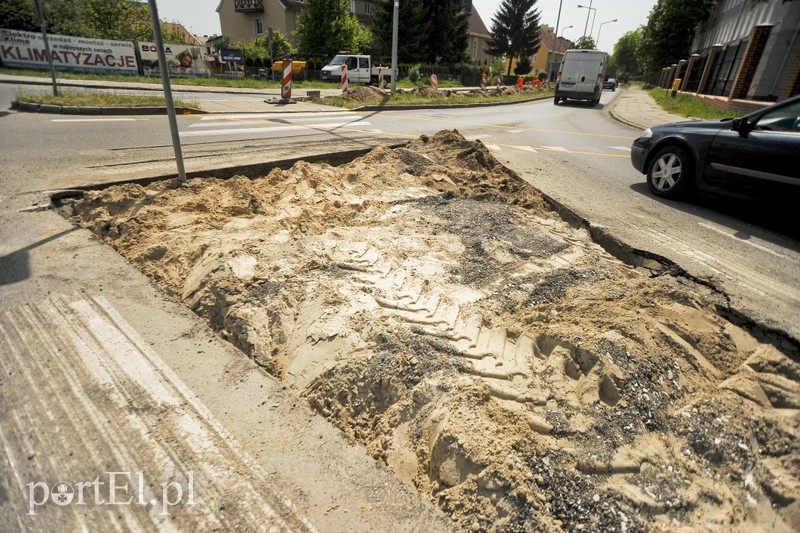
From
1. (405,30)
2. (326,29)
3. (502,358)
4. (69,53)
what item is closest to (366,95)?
(69,53)

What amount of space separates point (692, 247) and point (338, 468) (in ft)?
14.1

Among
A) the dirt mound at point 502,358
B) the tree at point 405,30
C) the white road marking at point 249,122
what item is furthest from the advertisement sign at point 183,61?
the dirt mound at point 502,358

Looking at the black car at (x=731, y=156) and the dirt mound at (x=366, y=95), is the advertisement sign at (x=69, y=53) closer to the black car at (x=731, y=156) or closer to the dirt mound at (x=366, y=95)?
the dirt mound at (x=366, y=95)

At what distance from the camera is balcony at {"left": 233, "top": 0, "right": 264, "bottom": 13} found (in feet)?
131

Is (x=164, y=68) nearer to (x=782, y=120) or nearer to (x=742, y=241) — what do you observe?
(x=742, y=241)

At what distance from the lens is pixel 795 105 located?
15.1 feet

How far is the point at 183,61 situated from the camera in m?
22.6

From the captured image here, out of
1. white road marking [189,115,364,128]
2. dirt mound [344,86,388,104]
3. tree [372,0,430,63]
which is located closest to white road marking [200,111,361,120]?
white road marking [189,115,364,128]

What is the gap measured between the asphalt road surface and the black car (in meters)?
0.29

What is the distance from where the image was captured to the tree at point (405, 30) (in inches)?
1340

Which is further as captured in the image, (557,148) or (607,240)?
(557,148)

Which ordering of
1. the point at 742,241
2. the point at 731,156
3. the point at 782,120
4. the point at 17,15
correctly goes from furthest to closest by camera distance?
the point at 17,15 < the point at 731,156 < the point at 782,120 < the point at 742,241

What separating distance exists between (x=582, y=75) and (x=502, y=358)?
2449 cm

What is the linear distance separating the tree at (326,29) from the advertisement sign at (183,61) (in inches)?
407
